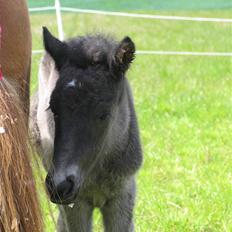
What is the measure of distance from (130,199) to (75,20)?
1173 cm

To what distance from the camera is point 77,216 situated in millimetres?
3416

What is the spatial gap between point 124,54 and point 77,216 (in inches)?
36.9

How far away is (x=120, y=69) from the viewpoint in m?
3.09

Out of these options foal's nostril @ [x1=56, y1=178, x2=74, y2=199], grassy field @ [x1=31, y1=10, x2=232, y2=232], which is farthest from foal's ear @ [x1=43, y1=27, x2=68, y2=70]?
foal's nostril @ [x1=56, y1=178, x2=74, y2=199]

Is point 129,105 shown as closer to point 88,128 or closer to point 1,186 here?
point 88,128

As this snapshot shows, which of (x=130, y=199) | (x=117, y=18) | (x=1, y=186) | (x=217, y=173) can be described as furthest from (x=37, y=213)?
(x=117, y=18)

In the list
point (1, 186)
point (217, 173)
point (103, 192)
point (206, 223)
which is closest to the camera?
point (1, 186)

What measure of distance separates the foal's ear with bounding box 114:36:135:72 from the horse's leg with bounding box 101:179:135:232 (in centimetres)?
73

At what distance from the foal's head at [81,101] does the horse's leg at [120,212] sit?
0.43 metres

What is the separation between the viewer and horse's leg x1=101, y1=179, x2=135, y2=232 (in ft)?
11.3

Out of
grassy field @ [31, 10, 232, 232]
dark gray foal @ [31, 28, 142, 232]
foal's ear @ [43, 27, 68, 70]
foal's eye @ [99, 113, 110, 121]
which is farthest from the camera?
grassy field @ [31, 10, 232, 232]

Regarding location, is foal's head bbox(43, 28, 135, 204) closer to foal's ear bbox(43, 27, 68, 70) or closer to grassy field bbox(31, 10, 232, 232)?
foal's ear bbox(43, 27, 68, 70)

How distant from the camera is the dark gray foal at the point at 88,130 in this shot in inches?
110

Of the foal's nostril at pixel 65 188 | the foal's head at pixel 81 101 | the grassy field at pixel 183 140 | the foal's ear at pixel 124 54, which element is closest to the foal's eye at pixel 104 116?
the foal's head at pixel 81 101
